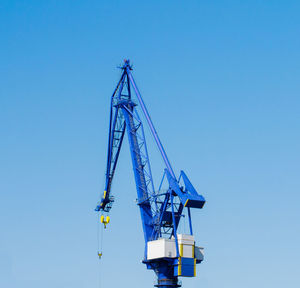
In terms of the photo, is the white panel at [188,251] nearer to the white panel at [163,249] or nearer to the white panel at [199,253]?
the white panel at [163,249]

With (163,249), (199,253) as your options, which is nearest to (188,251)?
(199,253)

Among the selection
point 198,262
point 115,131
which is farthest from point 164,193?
point 115,131

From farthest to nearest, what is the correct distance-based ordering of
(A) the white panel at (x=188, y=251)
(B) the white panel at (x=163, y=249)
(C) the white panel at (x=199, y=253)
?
(C) the white panel at (x=199, y=253)
(A) the white panel at (x=188, y=251)
(B) the white panel at (x=163, y=249)

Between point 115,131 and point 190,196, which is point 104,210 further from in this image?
point 190,196

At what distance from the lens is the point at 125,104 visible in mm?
105000

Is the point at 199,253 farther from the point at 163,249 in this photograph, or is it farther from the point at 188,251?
the point at 163,249

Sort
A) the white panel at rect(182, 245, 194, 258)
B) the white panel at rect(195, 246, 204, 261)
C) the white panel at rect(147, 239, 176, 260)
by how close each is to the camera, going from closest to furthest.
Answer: the white panel at rect(147, 239, 176, 260)
the white panel at rect(182, 245, 194, 258)
the white panel at rect(195, 246, 204, 261)

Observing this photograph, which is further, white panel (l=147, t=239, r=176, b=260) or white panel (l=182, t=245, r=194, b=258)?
white panel (l=182, t=245, r=194, b=258)

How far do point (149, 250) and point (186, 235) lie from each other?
6.63 m

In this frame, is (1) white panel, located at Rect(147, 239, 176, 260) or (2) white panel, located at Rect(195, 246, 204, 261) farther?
(2) white panel, located at Rect(195, 246, 204, 261)

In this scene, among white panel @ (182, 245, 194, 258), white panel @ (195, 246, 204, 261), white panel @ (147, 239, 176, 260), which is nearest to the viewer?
white panel @ (147, 239, 176, 260)

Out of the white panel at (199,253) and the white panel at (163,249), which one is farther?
the white panel at (199,253)

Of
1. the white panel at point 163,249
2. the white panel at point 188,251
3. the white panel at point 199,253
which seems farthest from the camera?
the white panel at point 199,253

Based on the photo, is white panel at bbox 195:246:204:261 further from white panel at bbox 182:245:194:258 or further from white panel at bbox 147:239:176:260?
white panel at bbox 147:239:176:260
